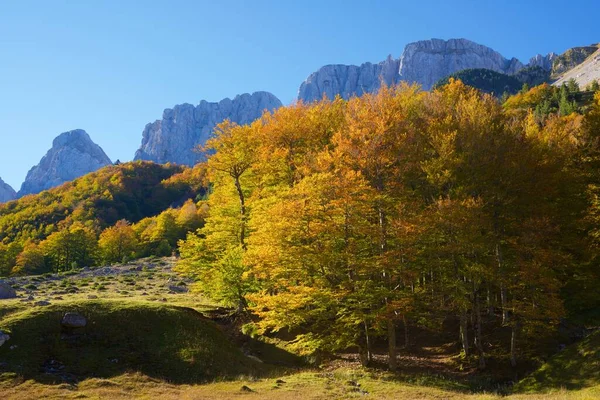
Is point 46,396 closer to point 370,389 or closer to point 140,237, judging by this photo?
point 370,389

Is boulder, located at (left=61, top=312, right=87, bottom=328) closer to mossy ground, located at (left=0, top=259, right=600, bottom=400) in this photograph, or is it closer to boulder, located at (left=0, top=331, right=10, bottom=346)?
mossy ground, located at (left=0, top=259, right=600, bottom=400)

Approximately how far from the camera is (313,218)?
997 inches

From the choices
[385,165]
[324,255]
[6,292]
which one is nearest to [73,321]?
[324,255]

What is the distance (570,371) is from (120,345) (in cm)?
2497

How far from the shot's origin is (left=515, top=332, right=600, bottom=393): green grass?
20.4 metres

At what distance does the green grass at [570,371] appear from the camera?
2039 cm

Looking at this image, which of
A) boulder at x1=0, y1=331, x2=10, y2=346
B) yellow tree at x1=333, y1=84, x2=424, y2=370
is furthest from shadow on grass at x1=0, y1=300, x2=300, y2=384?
yellow tree at x1=333, y1=84, x2=424, y2=370

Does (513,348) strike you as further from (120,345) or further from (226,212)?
(226,212)

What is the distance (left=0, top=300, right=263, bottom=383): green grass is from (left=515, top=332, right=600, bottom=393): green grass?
51.2 feet

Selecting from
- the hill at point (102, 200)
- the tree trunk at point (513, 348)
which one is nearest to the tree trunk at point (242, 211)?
the tree trunk at point (513, 348)

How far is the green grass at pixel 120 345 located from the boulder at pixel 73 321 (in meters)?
0.30

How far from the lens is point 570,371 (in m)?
21.6

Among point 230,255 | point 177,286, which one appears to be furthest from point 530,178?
point 177,286

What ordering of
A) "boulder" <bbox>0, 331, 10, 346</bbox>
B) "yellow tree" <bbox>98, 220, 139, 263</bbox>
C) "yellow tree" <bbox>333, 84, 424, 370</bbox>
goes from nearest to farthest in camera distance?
1. "boulder" <bbox>0, 331, 10, 346</bbox>
2. "yellow tree" <bbox>333, 84, 424, 370</bbox>
3. "yellow tree" <bbox>98, 220, 139, 263</bbox>
